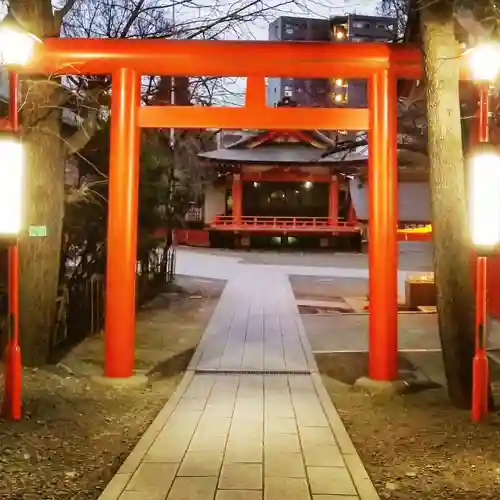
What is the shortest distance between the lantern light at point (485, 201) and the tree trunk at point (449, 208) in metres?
0.60

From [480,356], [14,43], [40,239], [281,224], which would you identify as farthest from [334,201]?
[14,43]

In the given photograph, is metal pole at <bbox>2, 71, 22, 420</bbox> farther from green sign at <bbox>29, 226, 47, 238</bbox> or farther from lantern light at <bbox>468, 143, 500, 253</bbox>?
lantern light at <bbox>468, 143, 500, 253</bbox>

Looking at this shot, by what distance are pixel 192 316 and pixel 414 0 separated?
8969 mm

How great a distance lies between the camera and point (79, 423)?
6184mm

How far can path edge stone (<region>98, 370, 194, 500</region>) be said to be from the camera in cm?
440

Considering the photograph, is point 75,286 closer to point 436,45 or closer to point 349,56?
point 349,56

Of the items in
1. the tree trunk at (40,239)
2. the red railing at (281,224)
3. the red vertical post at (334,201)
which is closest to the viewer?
the tree trunk at (40,239)

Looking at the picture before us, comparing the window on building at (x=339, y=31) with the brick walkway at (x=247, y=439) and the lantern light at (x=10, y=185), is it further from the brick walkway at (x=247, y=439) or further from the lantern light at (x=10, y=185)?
the lantern light at (x=10, y=185)

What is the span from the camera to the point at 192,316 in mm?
14422

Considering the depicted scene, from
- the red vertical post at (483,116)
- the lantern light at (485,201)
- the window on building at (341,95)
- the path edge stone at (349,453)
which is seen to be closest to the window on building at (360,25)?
the window on building at (341,95)

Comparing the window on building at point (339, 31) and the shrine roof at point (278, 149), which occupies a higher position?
the window on building at point (339, 31)

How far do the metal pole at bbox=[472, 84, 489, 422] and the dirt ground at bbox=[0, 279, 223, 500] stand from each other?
3.31 m

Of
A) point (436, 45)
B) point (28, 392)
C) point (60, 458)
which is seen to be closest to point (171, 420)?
Answer: point (60, 458)

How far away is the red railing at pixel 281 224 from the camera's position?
37781 mm
